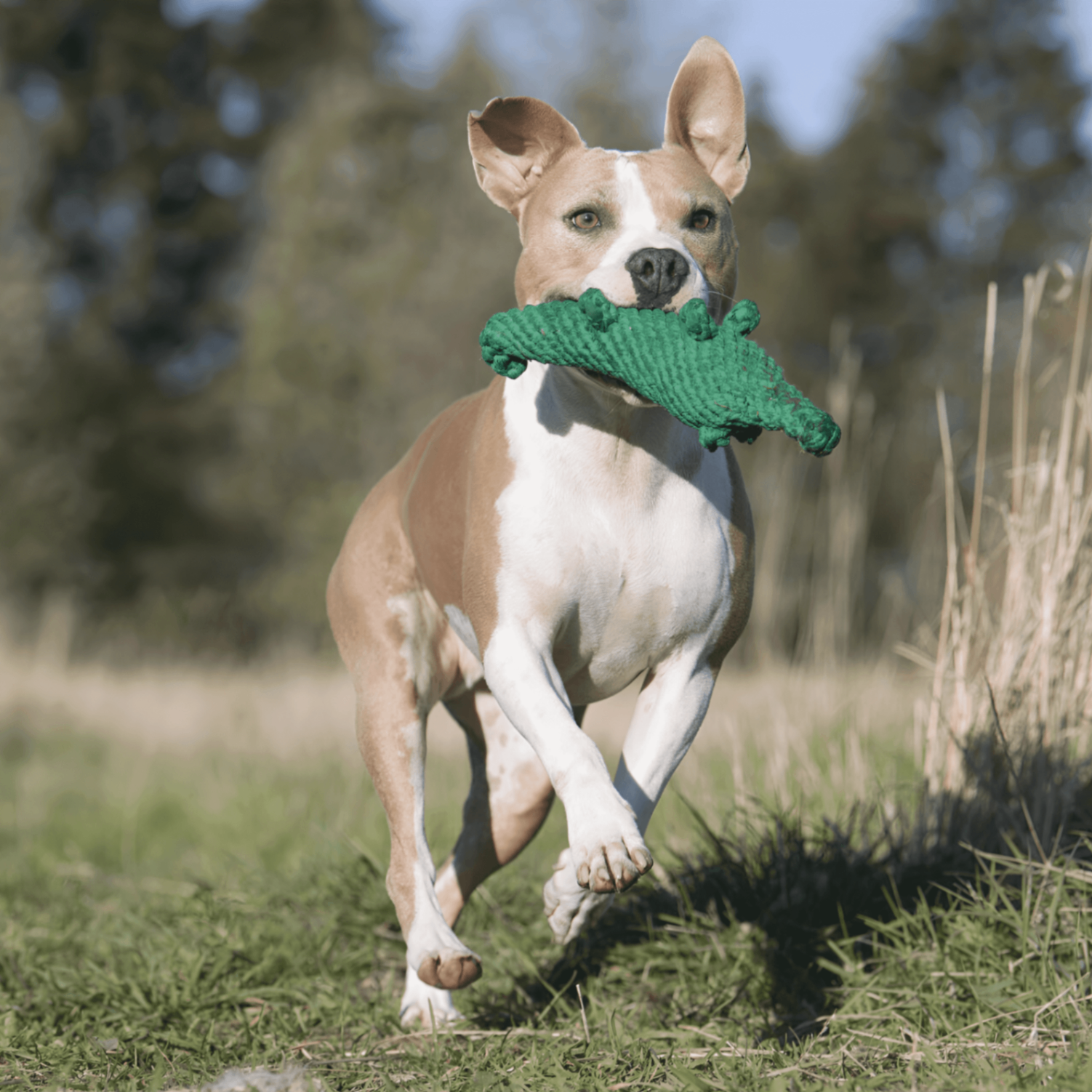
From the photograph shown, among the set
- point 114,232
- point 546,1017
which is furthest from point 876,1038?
point 114,232

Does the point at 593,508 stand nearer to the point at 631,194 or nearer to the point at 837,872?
the point at 631,194

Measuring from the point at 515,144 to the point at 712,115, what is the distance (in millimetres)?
489

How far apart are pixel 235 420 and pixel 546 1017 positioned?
20.5m

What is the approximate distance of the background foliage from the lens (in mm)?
16094

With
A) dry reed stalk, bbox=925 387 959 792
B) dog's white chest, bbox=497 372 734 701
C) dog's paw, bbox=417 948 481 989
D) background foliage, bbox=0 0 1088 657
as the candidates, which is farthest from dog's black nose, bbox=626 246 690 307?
background foliage, bbox=0 0 1088 657

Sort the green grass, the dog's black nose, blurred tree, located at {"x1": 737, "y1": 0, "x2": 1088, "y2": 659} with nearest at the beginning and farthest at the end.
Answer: the dog's black nose
the green grass
blurred tree, located at {"x1": 737, "y1": 0, "x2": 1088, "y2": 659}

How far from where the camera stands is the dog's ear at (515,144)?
2.89 metres

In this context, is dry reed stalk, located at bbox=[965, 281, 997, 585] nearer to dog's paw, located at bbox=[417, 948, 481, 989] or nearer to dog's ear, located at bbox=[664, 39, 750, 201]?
dog's ear, located at bbox=[664, 39, 750, 201]

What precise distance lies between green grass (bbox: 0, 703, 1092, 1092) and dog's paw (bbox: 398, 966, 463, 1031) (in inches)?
2.3

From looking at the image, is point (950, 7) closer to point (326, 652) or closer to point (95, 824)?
point (326, 652)

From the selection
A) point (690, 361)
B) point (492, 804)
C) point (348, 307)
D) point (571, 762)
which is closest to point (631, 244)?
point (690, 361)

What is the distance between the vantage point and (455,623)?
3201 millimetres

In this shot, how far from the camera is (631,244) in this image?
262 centimetres

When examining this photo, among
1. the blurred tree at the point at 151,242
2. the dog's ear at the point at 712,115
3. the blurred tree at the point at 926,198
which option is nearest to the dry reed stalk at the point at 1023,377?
the dog's ear at the point at 712,115
